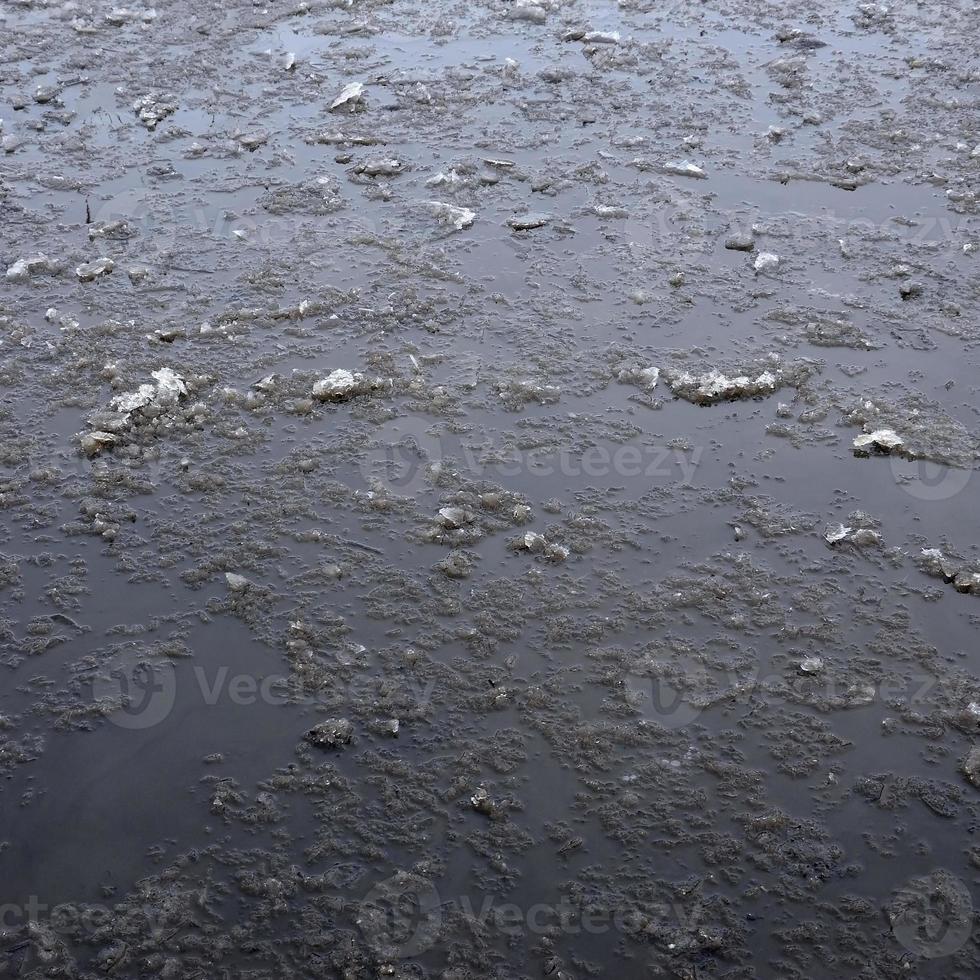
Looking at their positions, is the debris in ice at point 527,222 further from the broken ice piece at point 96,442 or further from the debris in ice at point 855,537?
the debris in ice at point 855,537

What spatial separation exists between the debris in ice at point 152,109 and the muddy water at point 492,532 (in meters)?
0.05

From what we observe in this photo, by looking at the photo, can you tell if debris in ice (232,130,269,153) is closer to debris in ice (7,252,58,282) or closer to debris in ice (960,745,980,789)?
debris in ice (7,252,58,282)

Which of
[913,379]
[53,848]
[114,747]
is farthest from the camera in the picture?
[913,379]

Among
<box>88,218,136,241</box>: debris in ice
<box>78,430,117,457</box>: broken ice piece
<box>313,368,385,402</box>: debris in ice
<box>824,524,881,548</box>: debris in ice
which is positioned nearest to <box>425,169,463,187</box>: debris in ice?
<box>88,218,136,241</box>: debris in ice

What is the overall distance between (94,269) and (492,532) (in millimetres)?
4468

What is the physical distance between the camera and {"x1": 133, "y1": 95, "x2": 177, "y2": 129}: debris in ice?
11.1 metres

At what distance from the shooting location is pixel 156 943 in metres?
4.51

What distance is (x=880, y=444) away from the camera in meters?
6.98

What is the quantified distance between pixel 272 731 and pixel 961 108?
962 centimetres

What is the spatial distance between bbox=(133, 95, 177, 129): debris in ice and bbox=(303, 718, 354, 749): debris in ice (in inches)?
314

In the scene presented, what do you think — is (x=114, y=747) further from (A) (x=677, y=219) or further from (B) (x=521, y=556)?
(A) (x=677, y=219)

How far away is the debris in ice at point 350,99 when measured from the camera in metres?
11.2

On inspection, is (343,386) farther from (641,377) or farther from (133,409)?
(641,377)

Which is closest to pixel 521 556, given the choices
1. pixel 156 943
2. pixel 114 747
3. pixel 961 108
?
pixel 114 747
